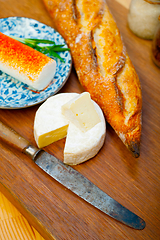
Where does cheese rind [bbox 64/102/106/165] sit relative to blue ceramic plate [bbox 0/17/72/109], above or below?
below

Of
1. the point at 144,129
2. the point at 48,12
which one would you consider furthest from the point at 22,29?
the point at 144,129

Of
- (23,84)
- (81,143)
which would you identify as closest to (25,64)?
(23,84)

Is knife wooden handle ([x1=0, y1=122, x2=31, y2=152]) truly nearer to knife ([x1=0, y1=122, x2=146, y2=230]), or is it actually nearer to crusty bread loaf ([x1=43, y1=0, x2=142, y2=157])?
knife ([x1=0, y1=122, x2=146, y2=230])

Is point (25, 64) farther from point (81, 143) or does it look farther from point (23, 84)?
point (81, 143)

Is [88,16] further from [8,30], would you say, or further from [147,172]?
[147,172]

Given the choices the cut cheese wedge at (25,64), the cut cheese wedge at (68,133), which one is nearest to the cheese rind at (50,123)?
the cut cheese wedge at (68,133)

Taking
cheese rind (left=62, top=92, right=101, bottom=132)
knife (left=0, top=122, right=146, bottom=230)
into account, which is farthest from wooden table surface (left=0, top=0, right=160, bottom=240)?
cheese rind (left=62, top=92, right=101, bottom=132)
